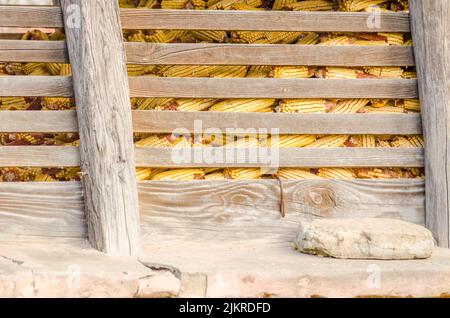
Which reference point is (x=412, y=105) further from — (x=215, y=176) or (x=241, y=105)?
(x=215, y=176)

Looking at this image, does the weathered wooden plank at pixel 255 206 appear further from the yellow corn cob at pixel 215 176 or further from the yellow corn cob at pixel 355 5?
the yellow corn cob at pixel 355 5

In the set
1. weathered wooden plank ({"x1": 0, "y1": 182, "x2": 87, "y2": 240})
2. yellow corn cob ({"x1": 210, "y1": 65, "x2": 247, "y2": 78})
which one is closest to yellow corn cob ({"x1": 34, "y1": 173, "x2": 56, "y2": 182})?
weathered wooden plank ({"x1": 0, "y1": 182, "x2": 87, "y2": 240})

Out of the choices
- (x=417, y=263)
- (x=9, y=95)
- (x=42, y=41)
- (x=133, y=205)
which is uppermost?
(x=42, y=41)

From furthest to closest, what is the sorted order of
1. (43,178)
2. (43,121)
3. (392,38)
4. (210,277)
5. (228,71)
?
(392,38)
(228,71)
(43,178)
(43,121)
(210,277)

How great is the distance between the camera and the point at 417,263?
10.2 ft

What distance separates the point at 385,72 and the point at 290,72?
52 centimetres

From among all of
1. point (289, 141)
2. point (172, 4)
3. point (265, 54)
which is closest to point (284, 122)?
point (289, 141)

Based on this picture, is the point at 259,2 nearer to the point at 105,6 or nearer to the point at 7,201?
the point at 105,6

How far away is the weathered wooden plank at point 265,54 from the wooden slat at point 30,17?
1.21 feet

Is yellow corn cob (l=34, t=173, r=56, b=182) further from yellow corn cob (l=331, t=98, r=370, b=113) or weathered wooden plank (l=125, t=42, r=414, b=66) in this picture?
yellow corn cob (l=331, t=98, r=370, b=113)

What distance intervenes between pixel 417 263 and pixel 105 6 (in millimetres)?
1845

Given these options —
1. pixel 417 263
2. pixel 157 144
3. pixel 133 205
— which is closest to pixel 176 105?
pixel 157 144

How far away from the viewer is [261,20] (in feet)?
11.8

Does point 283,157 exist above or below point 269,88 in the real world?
below
